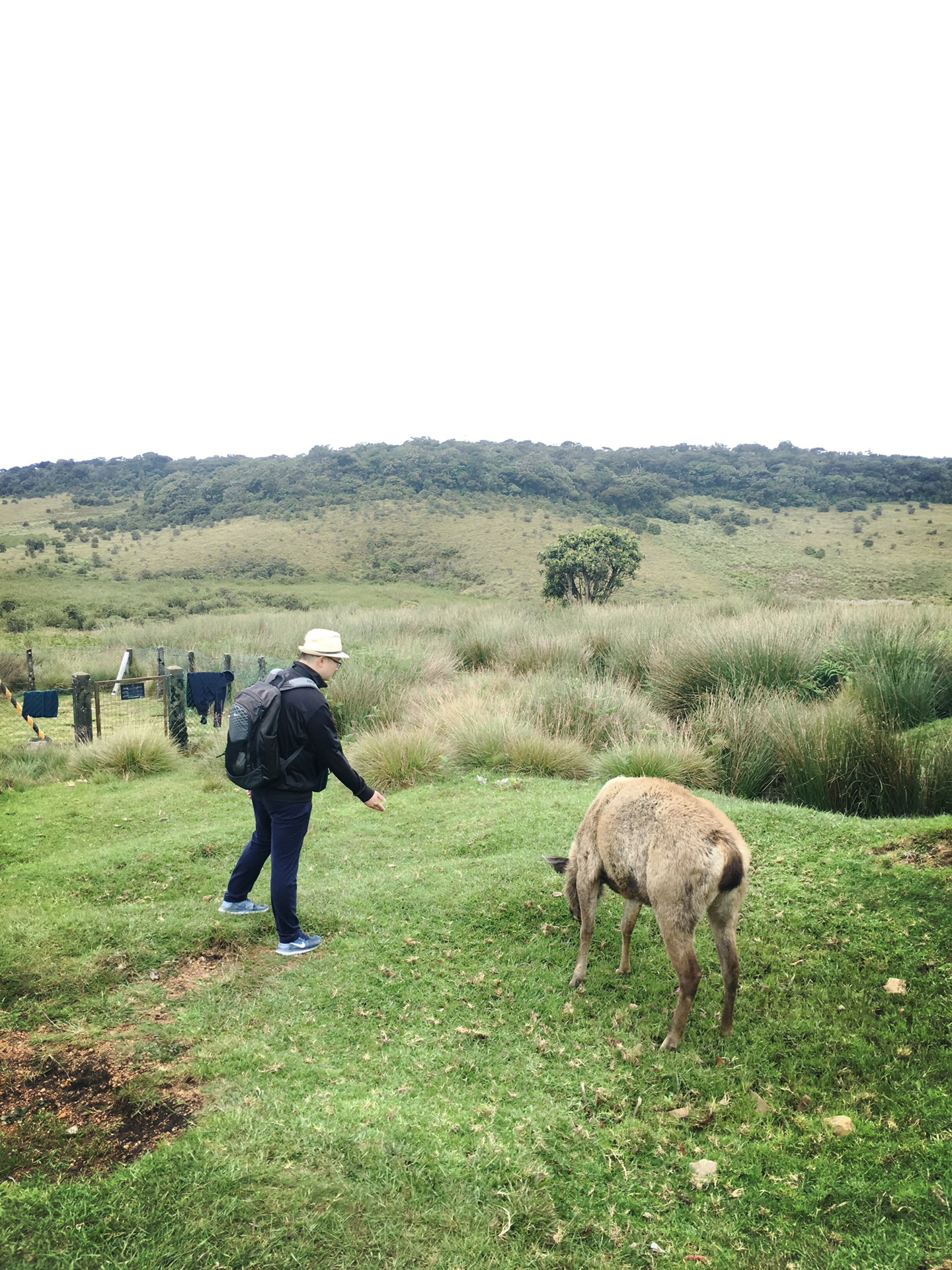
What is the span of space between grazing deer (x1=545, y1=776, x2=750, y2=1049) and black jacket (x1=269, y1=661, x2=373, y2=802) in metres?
1.74

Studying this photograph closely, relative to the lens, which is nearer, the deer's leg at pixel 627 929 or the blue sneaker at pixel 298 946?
the deer's leg at pixel 627 929

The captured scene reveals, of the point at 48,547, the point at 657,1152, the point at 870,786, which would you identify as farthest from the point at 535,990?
the point at 48,547

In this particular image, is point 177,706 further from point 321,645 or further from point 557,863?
point 557,863

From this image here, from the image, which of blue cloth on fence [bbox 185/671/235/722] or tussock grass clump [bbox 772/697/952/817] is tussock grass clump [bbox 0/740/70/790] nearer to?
blue cloth on fence [bbox 185/671/235/722]

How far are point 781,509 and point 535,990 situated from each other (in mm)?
69696

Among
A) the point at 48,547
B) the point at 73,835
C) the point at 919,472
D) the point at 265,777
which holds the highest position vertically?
the point at 919,472

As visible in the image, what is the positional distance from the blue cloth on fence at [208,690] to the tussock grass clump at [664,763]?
8245mm

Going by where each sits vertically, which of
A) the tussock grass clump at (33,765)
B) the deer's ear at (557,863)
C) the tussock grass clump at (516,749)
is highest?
the deer's ear at (557,863)

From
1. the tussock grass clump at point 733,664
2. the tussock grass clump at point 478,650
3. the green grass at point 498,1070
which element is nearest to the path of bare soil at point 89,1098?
the green grass at point 498,1070

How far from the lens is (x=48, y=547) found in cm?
5259

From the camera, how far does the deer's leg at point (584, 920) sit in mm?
4375

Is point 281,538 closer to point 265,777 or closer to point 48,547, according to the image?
point 48,547

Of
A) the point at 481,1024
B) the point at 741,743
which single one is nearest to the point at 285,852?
the point at 481,1024

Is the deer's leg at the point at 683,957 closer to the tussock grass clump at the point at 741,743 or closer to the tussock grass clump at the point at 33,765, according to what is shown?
the tussock grass clump at the point at 741,743
